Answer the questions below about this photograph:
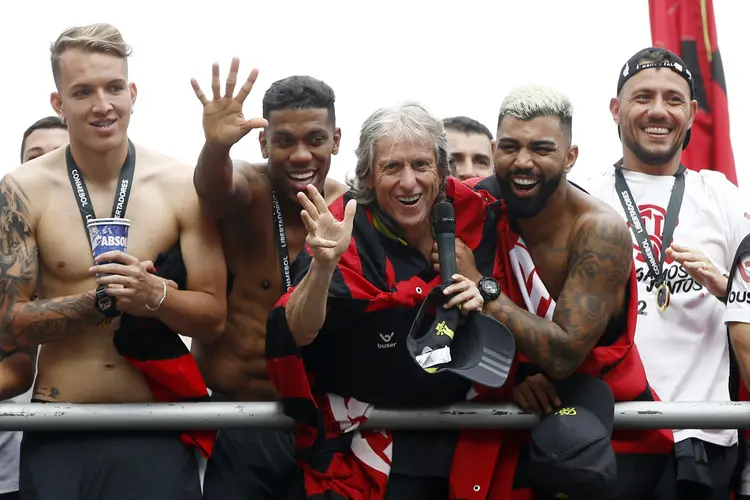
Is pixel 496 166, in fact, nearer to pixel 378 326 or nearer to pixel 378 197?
pixel 378 197

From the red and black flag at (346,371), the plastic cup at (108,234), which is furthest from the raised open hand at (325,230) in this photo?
the plastic cup at (108,234)

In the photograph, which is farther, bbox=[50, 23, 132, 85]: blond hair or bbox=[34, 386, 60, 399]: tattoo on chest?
bbox=[50, 23, 132, 85]: blond hair

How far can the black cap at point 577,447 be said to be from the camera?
3080mm

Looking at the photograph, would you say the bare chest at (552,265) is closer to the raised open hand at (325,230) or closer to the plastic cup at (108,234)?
the raised open hand at (325,230)

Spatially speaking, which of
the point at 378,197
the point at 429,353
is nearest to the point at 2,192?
the point at 378,197

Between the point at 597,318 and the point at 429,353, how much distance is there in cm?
58

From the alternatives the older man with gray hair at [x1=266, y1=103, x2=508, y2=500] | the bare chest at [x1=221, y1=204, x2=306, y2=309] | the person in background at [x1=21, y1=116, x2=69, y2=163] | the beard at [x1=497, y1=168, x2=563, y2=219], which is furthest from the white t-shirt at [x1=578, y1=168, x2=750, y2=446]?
the person in background at [x1=21, y1=116, x2=69, y2=163]

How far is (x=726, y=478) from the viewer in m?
3.63

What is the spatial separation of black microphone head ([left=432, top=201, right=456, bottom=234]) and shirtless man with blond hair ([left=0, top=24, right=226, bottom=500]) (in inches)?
34.9

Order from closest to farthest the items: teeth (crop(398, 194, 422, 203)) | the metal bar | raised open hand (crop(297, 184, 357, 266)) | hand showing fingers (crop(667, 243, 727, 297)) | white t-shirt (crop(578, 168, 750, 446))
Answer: raised open hand (crop(297, 184, 357, 266)), the metal bar, teeth (crop(398, 194, 422, 203)), hand showing fingers (crop(667, 243, 727, 297)), white t-shirt (crop(578, 168, 750, 446))

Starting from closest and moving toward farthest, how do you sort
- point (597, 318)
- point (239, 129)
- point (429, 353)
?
point (429, 353) < point (597, 318) < point (239, 129)

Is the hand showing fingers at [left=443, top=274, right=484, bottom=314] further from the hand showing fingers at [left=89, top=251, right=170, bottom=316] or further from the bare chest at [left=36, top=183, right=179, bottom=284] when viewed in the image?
the bare chest at [left=36, top=183, right=179, bottom=284]

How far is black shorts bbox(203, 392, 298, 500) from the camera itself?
359 centimetres

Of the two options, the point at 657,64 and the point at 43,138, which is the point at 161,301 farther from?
the point at 657,64
